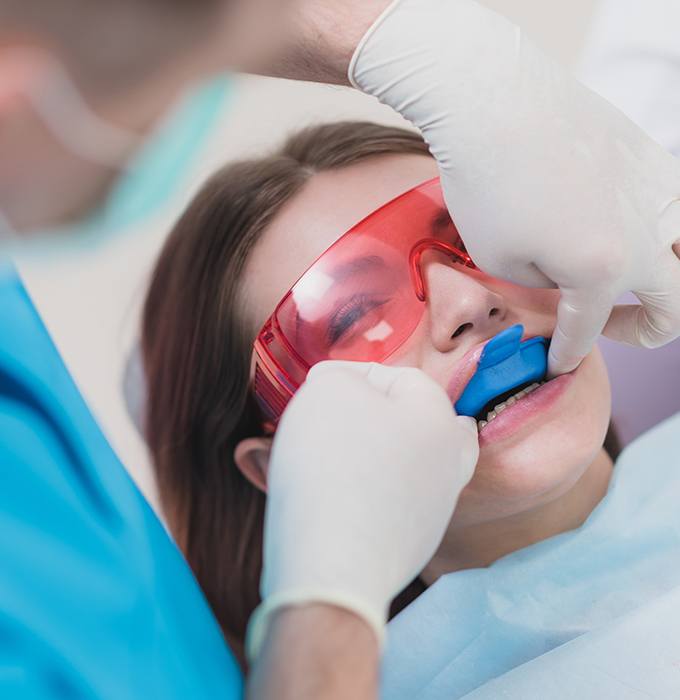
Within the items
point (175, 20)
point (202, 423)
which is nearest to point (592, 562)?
point (202, 423)

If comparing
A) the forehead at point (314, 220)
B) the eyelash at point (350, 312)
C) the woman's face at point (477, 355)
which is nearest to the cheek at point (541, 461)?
the woman's face at point (477, 355)

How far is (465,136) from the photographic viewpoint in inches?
40.1

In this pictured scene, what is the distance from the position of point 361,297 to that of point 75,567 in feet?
1.67

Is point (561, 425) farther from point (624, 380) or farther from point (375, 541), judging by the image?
point (624, 380)

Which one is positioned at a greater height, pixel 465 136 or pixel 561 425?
pixel 465 136

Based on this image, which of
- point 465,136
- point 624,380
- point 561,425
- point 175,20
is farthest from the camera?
point 624,380

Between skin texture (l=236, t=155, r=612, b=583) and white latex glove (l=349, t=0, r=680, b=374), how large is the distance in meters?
0.08

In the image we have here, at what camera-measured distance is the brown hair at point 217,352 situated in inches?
52.6

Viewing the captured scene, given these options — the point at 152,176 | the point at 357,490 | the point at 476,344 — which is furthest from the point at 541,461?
the point at 152,176

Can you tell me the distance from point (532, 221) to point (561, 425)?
28cm

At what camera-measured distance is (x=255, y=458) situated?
4.54 feet

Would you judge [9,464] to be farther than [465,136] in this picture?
No

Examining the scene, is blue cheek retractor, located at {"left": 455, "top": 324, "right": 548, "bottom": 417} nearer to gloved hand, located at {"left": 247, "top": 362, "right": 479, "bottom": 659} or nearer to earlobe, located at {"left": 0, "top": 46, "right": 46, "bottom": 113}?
gloved hand, located at {"left": 247, "top": 362, "right": 479, "bottom": 659}

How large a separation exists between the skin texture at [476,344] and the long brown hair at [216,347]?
44mm
